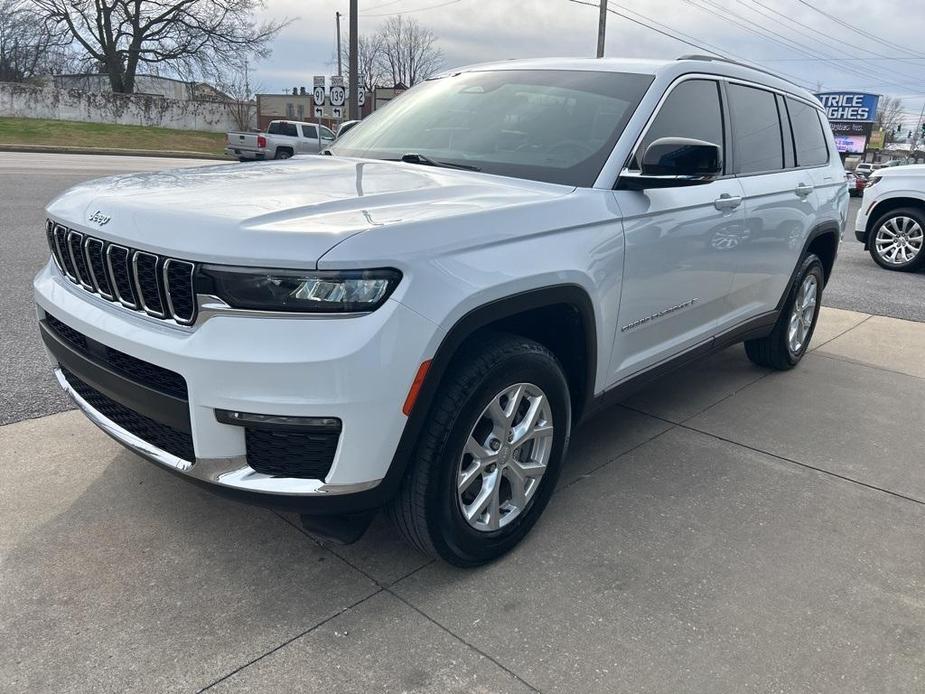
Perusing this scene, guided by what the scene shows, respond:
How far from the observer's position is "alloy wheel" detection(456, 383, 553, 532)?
265cm

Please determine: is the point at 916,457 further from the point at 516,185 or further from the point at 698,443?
the point at 516,185

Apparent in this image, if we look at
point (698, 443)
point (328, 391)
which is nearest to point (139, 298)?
point (328, 391)

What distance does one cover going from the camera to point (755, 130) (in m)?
4.37

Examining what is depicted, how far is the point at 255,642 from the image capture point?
238 centimetres

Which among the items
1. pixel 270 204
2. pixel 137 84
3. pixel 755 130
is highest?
pixel 137 84

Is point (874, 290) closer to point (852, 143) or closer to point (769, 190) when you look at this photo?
point (769, 190)

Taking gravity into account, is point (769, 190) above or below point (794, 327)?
above

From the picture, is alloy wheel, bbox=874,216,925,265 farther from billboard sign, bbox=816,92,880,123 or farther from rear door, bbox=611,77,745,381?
billboard sign, bbox=816,92,880,123

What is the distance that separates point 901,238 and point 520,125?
353 inches

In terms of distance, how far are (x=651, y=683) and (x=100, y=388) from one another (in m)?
2.01

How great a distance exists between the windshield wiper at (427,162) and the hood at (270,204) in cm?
8

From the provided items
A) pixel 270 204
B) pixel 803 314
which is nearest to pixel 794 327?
pixel 803 314

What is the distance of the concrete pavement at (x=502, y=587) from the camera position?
2305 mm

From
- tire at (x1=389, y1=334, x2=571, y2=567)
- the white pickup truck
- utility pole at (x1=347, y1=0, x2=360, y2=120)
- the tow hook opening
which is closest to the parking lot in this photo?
tire at (x1=389, y1=334, x2=571, y2=567)
